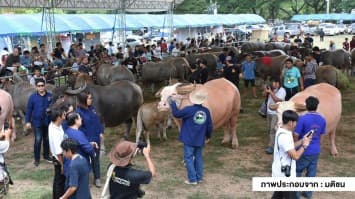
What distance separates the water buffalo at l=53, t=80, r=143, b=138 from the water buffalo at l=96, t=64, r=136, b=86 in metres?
3.47

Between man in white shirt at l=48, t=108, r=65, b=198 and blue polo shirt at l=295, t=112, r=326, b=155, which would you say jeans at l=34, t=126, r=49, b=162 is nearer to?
man in white shirt at l=48, t=108, r=65, b=198

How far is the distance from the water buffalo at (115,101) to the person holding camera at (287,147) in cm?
477

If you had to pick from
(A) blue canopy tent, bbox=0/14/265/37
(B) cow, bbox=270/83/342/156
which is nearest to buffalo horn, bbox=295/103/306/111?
(B) cow, bbox=270/83/342/156

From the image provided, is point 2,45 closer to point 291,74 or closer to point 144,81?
point 144,81

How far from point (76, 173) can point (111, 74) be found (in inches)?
374

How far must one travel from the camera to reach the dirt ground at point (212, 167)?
6898mm

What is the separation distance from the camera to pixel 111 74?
13.8 meters

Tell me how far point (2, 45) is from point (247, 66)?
1675 centimetres

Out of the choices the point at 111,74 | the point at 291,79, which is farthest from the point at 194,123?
the point at 111,74

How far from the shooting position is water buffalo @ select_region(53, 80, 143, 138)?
8.99 metres

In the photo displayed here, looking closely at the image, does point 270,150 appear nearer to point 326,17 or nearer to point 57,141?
point 57,141

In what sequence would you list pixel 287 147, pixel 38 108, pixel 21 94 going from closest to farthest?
pixel 287 147
pixel 38 108
pixel 21 94

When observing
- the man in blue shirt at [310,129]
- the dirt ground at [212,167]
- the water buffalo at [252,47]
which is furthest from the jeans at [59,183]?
the water buffalo at [252,47]

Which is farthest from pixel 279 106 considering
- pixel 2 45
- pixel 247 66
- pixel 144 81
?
pixel 2 45
